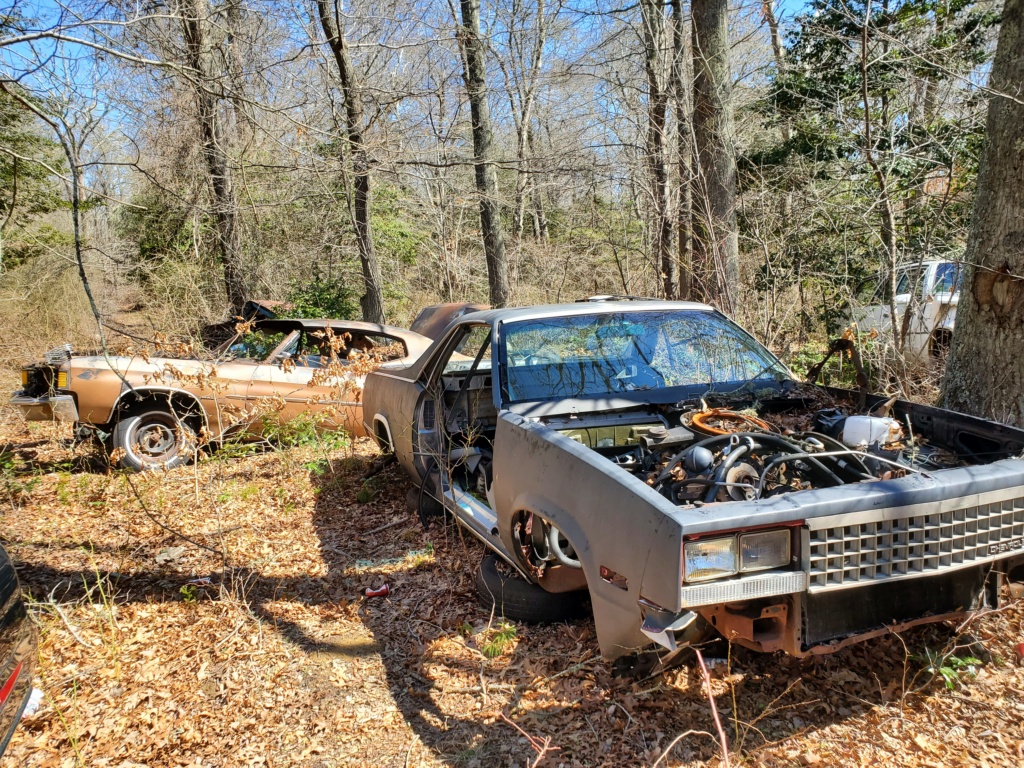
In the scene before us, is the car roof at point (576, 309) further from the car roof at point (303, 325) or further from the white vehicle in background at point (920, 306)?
the car roof at point (303, 325)

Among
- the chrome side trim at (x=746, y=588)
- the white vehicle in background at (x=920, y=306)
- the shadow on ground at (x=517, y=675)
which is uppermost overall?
the white vehicle in background at (x=920, y=306)

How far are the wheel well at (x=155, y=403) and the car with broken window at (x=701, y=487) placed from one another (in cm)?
284

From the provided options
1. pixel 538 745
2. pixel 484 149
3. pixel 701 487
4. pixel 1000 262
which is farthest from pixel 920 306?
pixel 484 149

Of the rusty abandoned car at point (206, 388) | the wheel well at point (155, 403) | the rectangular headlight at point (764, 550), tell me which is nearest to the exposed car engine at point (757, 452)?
the rectangular headlight at point (764, 550)

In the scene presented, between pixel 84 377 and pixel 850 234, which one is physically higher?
pixel 850 234

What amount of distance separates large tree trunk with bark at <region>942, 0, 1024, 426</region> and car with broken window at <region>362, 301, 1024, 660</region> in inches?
40.5

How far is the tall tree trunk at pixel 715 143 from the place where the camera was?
8227 mm

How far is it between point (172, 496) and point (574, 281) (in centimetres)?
1303

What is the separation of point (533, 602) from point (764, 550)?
4.83ft

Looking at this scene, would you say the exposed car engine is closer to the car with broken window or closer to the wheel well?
the car with broken window

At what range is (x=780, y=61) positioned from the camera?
1098 cm

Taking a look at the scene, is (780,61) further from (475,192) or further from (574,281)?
(574,281)

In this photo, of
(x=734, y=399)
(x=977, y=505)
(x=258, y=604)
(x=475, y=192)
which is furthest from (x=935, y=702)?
(x=475, y=192)

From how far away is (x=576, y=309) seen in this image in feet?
13.8
